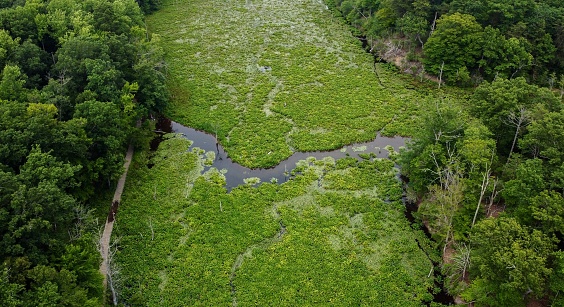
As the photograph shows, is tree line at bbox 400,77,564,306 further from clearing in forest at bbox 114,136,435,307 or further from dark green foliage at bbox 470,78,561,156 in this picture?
clearing in forest at bbox 114,136,435,307

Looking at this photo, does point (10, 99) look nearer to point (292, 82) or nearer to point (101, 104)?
point (101, 104)

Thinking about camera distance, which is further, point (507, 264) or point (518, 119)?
point (518, 119)

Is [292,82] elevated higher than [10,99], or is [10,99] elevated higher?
[10,99]

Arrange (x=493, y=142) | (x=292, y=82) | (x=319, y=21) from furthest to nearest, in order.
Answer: (x=319, y=21) < (x=292, y=82) < (x=493, y=142)

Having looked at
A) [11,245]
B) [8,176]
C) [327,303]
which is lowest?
[327,303]

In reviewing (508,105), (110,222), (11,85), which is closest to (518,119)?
(508,105)

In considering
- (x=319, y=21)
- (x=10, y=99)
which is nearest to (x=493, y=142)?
(x=10, y=99)

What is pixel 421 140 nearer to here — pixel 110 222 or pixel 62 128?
pixel 110 222
